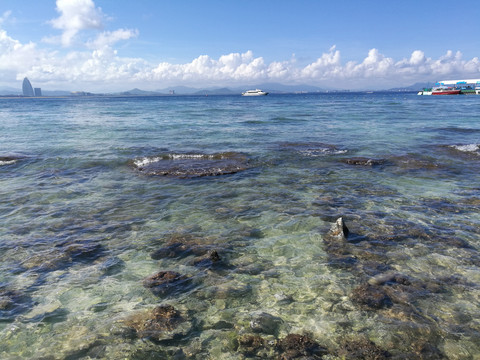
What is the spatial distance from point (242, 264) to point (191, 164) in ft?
36.7

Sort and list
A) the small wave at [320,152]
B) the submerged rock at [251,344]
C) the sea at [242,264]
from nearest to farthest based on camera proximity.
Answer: the submerged rock at [251,344], the sea at [242,264], the small wave at [320,152]

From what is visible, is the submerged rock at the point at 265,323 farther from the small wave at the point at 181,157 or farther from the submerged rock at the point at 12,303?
the small wave at the point at 181,157

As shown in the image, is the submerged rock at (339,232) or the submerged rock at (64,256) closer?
the submerged rock at (64,256)

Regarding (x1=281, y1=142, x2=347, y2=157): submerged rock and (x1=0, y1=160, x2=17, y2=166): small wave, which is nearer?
(x1=0, y1=160, x2=17, y2=166): small wave

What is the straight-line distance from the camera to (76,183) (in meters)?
15.0

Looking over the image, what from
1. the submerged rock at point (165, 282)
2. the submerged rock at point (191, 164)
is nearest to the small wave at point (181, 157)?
the submerged rock at point (191, 164)

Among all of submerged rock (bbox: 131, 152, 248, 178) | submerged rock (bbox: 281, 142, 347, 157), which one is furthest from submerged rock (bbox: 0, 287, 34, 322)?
submerged rock (bbox: 281, 142, 347, 157)

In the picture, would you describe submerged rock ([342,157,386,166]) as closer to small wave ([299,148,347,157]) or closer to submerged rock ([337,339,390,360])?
small wave ([299,148,347,157])

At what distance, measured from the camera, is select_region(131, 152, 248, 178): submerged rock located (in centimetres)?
1630

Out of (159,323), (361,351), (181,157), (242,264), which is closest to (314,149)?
(181,157)

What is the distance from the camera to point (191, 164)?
18062mm

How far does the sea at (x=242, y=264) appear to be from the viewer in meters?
5.33

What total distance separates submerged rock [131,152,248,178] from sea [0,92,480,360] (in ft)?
0.99

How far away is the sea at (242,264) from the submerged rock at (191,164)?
0.30m
